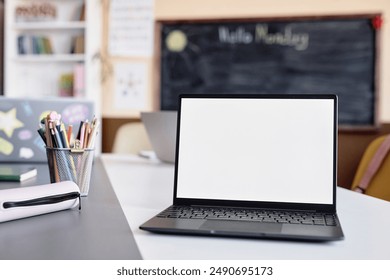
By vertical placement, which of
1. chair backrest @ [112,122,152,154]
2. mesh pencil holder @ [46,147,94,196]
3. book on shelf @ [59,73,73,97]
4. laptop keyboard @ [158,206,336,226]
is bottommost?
chair backrest @ [112,122,152,154]

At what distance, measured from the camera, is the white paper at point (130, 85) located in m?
3.60

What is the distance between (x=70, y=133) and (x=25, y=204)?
275 mm

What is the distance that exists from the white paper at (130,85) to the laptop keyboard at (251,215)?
2.79 m

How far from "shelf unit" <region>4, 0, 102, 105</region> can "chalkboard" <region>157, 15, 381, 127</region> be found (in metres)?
0.49

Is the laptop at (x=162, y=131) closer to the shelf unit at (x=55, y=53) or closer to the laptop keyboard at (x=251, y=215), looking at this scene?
the laptop keyboard at (x=251, y=215)

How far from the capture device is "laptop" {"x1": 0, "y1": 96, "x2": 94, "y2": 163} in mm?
1747

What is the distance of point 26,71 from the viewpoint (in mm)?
3736

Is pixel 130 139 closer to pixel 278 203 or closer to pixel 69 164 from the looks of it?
pixel 69 164

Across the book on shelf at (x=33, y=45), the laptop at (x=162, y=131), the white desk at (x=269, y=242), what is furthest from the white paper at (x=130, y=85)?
the white desk at (x=269, y=242)

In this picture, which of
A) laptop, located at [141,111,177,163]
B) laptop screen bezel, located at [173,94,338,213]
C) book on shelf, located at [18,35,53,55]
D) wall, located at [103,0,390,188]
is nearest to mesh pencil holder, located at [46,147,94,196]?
laptop screen bezel, located at [173,94,338,213]

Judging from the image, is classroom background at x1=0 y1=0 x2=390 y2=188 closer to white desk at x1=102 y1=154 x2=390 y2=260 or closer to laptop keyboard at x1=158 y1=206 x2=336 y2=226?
white desk at x1=102 y1=154 x2=390 y2=260

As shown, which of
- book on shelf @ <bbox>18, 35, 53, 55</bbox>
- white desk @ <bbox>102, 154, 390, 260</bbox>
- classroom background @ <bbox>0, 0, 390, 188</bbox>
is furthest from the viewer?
book on shelf @ <bbox>18, 35, 53, 55</bbox>
